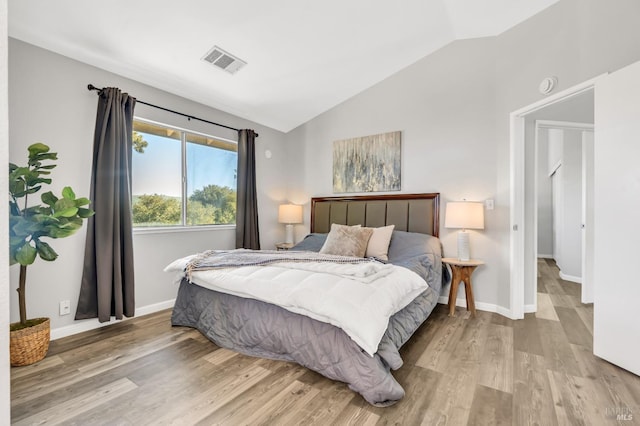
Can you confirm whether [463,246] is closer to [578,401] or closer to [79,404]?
[578,401]

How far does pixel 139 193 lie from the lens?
311cm

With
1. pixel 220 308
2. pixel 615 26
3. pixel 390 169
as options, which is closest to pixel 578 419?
pixel 220 308

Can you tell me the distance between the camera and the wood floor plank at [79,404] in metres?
1.49

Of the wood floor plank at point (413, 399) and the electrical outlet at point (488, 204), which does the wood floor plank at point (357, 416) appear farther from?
the electrical outlet at point (488, 204)

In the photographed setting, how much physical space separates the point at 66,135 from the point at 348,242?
2.76 m

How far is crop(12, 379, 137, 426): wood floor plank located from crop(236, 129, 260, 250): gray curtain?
219 centimetres

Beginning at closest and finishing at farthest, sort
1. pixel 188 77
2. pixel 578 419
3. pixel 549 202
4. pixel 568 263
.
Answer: pixel 578 419
pixel 188 77
pixel 568 263
pixel 549 202

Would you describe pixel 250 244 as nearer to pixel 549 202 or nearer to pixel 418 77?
pixel 418 77

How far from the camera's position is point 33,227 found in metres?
1.87

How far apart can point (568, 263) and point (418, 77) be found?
3728mm

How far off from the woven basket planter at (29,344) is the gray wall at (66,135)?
1.34 feet

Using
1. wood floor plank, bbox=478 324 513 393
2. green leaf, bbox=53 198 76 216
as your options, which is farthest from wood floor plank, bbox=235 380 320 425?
green leaf, bbox=53 198 76 216

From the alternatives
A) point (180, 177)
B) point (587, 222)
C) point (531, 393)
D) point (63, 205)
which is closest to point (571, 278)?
point (587, 222)

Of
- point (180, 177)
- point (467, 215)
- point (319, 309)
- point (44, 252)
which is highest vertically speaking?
point (180, 177)
